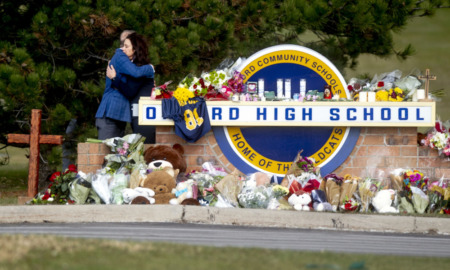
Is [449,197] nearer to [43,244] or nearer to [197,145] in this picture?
[197,145]

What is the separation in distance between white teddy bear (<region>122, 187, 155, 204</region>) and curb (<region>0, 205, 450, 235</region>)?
874mm

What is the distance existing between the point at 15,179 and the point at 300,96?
1016 centimetres

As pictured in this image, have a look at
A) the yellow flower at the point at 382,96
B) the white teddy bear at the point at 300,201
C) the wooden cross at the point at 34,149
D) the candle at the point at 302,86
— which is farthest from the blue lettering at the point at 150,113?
the yellow flower at the point at 382,96

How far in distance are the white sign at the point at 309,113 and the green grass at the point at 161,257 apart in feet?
13.8

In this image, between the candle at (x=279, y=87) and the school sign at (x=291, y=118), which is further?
the candle at (x=279, y=87)

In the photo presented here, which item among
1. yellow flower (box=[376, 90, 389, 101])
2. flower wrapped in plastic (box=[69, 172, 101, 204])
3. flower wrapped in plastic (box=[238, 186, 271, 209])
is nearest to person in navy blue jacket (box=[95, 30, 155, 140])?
flower wrapped in plastic (box=[69, 172, 101, 204])

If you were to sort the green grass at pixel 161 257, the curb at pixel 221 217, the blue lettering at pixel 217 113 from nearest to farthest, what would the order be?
1. the green grass at pixel 161 257
2. the curb at pixel 221 217
3. the blue lettering at pixel 217 113

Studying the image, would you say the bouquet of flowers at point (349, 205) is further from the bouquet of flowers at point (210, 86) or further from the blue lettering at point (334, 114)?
the bouquet of flowers at point (210, 86)

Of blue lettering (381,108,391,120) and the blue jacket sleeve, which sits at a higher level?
the blue jacket sleeve

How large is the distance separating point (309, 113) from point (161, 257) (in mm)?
5096

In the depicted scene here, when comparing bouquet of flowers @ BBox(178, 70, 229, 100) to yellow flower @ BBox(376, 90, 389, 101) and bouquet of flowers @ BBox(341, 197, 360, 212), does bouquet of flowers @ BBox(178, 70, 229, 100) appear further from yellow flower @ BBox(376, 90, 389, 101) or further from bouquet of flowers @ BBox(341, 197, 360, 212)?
bouquet of flowers @ BBox(341, 197, 360, 212)

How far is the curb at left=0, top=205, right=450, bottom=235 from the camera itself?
8.41 m

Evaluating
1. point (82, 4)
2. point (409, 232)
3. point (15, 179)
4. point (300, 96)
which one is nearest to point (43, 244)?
point (409, 232)

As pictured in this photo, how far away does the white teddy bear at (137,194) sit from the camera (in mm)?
9422
